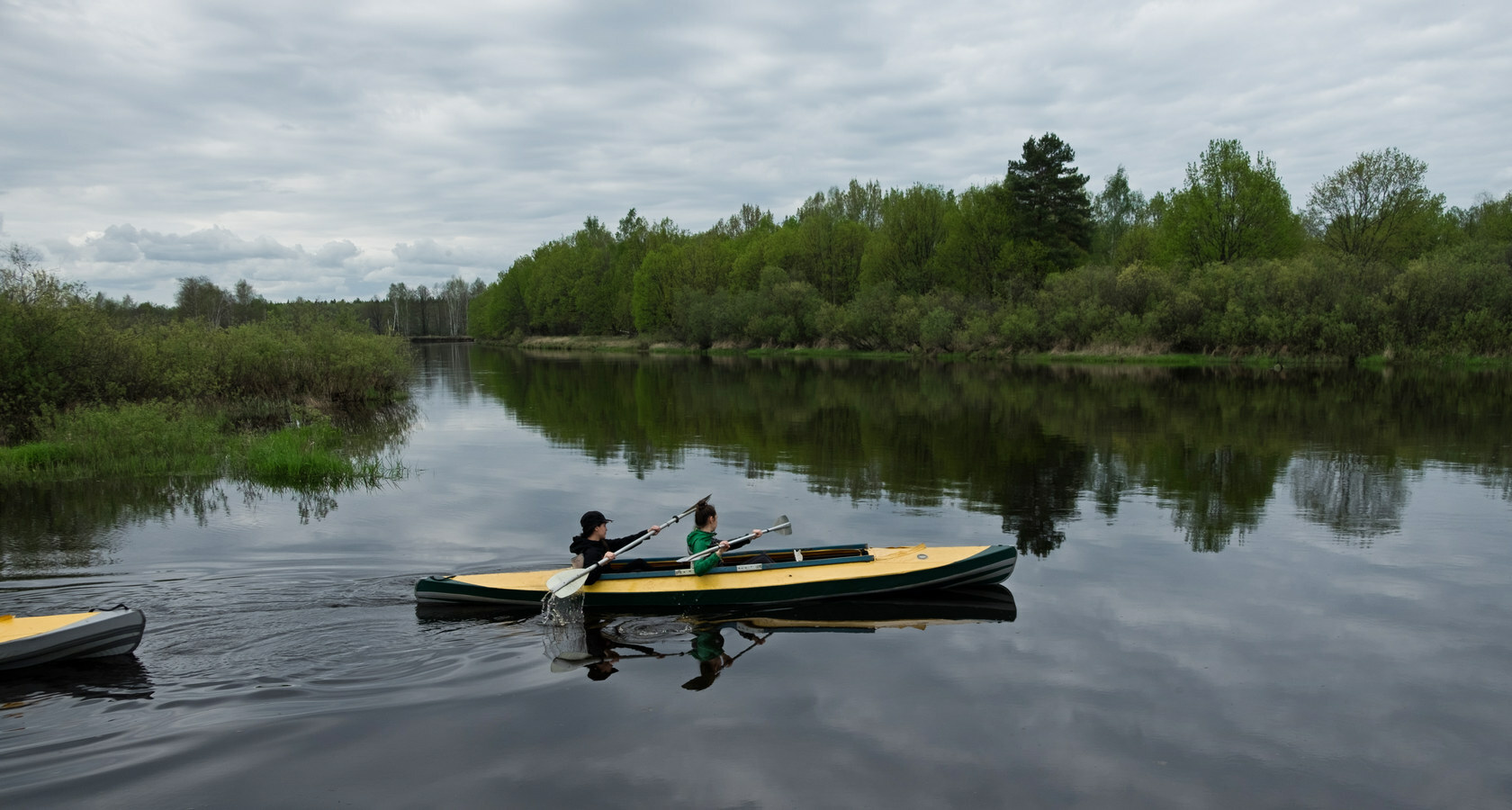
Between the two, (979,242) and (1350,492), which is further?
(979,242)

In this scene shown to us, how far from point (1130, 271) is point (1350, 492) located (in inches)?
1422

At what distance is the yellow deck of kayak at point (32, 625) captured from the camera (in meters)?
7.66

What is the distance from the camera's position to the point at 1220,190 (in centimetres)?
5181

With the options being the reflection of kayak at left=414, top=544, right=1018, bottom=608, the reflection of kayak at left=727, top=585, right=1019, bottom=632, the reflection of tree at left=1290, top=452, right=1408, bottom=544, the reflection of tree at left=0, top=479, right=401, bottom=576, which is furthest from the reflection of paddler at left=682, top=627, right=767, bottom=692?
the reflection of tree at left=1290, top=452, right=1408, bottom=544

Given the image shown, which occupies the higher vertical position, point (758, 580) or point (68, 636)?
point (68, 636)

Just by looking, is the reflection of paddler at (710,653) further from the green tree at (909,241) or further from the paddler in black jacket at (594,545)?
the green tree at (909,241)

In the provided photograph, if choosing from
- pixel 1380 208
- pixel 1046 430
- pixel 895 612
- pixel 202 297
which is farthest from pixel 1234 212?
pixel 202 297

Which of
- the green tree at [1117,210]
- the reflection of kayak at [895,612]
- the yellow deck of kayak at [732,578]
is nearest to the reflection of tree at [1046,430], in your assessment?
the reflection of kayak at [895,612]

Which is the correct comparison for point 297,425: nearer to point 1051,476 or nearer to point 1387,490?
point 1051,476

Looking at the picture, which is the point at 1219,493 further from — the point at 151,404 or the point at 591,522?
the point at 151,404

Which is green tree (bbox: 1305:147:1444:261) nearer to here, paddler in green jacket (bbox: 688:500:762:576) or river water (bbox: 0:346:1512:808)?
river water (bbox: 0:346:1512:808)

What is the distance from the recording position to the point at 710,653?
8727 millimetres

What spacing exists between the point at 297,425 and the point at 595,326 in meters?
76.7

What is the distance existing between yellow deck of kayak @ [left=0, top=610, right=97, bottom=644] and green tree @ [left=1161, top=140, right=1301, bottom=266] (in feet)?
179
